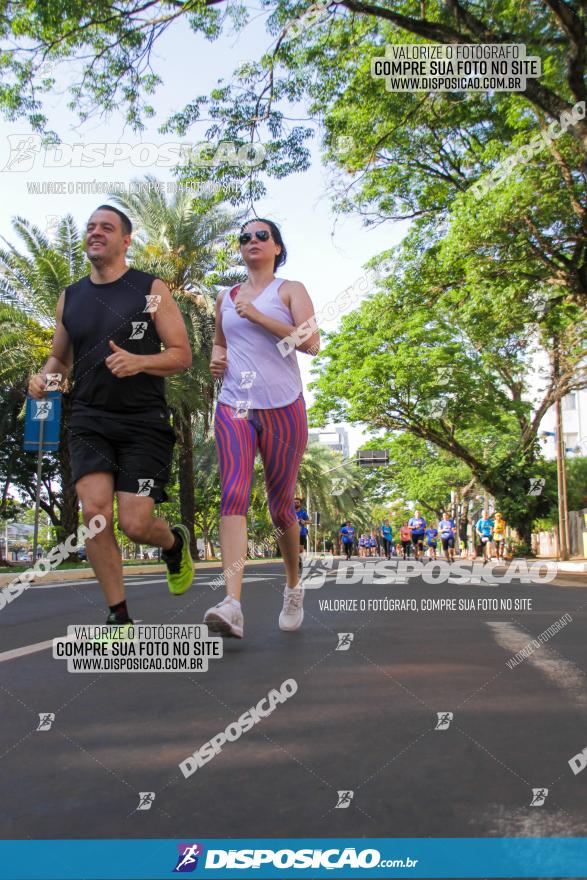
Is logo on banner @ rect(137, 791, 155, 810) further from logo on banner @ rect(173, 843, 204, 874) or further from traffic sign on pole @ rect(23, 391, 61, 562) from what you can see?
traffic sign on pole @ rect(23, 391, 61, 562)

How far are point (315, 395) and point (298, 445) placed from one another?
28517 millimetres

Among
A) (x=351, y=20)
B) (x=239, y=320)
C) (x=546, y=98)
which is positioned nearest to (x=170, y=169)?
(x=351, y=20)

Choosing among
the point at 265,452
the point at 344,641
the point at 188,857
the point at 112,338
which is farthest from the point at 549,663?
the point at 188,857

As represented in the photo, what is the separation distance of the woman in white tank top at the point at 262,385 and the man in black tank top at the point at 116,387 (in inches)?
16.0

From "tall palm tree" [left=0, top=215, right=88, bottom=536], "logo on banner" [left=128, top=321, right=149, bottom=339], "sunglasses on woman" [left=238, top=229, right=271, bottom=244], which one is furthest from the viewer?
"tall palm tree" [left=0, top=215, right=88, bottom=536]

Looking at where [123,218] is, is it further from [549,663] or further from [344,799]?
[344,799]

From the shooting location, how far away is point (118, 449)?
365 centimetres

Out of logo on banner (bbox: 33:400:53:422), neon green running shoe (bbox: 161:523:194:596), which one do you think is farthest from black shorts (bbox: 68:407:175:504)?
logo on banner (bbox: 33:400:53:422)

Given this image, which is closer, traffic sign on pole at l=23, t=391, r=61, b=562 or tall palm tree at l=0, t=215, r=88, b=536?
traffic sign on pole at l=23, t=391, r=61, b=562

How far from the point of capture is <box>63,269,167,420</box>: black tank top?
3637 millimetres

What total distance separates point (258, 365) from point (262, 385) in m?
0.10

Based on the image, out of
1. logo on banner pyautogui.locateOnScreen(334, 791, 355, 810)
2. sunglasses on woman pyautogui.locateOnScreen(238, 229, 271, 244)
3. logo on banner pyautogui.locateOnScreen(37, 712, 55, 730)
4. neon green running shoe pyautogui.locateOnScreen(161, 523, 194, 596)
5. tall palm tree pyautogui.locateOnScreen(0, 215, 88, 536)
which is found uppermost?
tall palm tree pyautogui.locateOnScreen(0, 215, 88, 536)

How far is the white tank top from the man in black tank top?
0.49 metres

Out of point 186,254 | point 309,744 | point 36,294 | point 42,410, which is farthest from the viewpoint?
point 186,254
